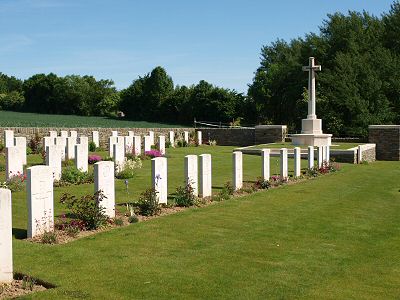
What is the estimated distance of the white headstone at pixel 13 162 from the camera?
12055mm

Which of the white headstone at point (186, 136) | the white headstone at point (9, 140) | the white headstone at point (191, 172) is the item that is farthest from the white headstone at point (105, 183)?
the white headstone at point (186, 136)

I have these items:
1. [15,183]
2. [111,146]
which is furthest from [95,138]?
[15,183]

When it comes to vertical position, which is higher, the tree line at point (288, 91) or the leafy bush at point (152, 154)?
the tree line at point (288, 91)

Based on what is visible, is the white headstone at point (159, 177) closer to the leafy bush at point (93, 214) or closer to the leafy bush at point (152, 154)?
the leafy bush at point (93, 214)

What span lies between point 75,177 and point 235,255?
22.6 feet

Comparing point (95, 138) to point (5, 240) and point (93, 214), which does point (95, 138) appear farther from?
point (5, 240)

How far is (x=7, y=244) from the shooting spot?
5.61m

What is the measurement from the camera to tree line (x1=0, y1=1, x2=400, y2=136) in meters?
34.9

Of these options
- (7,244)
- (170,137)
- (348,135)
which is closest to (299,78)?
(348,135)

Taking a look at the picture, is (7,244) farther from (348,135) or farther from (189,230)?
(348,135)

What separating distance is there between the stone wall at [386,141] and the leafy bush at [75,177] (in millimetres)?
17591

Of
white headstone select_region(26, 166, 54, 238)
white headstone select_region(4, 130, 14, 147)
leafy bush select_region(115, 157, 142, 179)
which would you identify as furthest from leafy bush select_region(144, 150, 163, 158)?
white headstone select_region(26, 166, 54, 238)

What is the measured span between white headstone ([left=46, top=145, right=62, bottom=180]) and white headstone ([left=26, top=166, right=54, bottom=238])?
5.04m

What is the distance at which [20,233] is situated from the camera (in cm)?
759
